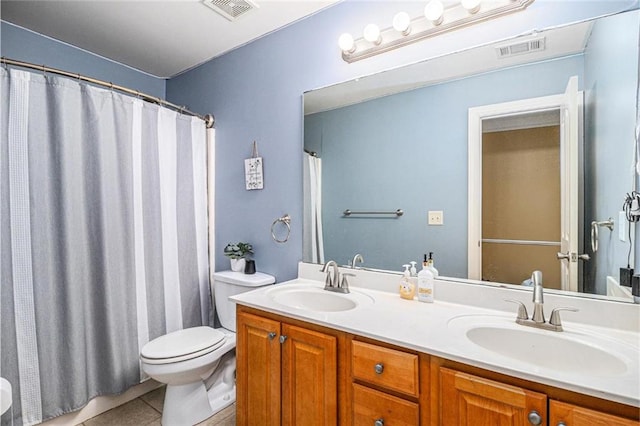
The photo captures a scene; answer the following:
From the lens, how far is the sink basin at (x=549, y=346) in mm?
955

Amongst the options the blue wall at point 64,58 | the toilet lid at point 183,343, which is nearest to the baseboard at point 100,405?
the toilet lid at point 183,343

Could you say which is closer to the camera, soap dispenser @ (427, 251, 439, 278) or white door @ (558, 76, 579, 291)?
white door @ (558, 76, 579, 291)

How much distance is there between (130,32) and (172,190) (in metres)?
1.06

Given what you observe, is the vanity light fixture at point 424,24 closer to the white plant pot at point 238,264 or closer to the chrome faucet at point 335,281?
the chrome faucet at point 335,281

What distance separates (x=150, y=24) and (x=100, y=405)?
2.34m

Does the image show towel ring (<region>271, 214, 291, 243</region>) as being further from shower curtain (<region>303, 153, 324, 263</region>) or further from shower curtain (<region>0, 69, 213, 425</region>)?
shower curtain (<region>0, 69, 213, 425</region>)

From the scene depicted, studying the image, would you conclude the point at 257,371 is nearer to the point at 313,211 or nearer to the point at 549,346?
the point at 313,211

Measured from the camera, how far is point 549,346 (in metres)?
1.07

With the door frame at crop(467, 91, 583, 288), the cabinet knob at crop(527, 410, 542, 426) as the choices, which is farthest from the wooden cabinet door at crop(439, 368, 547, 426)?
the door frame at crop(467, 91, 583, 288)

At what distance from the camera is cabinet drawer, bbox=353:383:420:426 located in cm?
101

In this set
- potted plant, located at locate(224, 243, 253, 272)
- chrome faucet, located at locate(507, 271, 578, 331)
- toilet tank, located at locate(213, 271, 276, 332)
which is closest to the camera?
chrome faucet, located at locate(507, 271, 578, 331)

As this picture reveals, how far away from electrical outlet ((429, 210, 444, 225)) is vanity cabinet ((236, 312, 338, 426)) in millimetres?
731

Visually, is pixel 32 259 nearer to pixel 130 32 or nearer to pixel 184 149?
pixel 184 149

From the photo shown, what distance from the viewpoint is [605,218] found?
116 cm
